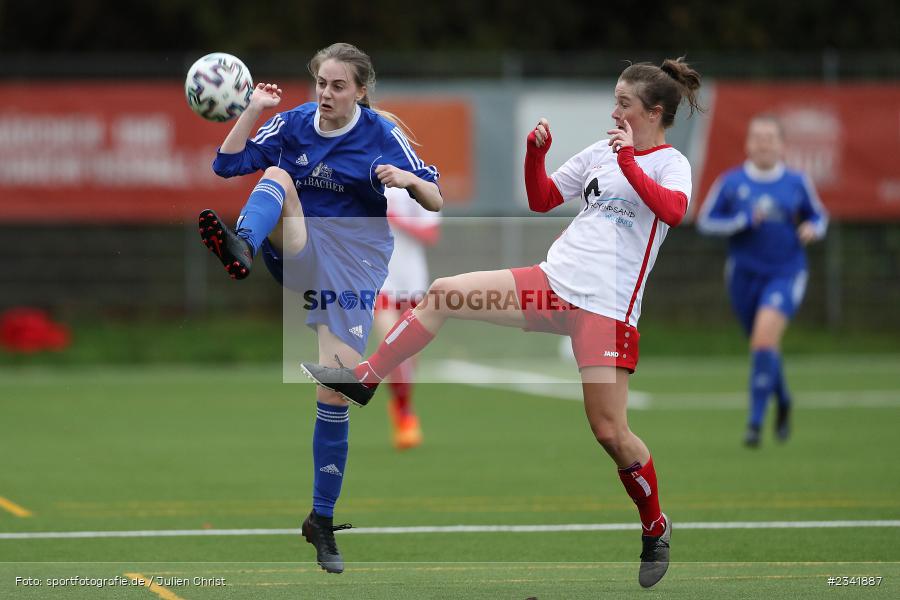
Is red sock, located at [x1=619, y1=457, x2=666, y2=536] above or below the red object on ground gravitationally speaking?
above

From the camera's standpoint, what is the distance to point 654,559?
6.52 metres

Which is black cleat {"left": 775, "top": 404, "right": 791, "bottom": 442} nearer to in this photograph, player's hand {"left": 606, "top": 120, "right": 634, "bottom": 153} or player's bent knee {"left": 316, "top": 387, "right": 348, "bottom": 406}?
player's bent knee {"left": 316, "top": 387, "right": 348, "bottom": 406}

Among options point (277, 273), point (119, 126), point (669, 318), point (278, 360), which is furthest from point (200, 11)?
point (277, 273)

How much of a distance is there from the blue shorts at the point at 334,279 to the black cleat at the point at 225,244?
672 millimetres

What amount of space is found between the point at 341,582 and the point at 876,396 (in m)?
9.56

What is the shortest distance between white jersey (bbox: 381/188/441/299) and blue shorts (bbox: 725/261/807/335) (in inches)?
97.5

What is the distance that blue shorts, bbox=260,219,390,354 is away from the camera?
6969 mm

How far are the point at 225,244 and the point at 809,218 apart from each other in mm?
6718

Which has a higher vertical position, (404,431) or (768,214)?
(768,214)

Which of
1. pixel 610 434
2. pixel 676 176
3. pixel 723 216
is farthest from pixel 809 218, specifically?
pixel 610 434

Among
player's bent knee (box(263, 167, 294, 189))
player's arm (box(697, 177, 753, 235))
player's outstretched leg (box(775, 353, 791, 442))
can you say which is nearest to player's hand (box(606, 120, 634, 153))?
player's bent knee (box(263, 167, 294, 189))

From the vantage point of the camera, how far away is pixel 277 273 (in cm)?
718

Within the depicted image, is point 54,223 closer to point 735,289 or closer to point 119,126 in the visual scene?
point 119,126

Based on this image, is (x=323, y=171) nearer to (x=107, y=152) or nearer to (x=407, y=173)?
(x=407, y=173)
